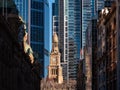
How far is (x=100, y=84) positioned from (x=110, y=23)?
76.8 ft

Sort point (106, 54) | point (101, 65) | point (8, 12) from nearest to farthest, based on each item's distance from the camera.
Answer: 1. point (8, 12)
2. point (106, 54)
3. point (101, 65)

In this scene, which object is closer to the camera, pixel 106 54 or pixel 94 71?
pixel 106 54

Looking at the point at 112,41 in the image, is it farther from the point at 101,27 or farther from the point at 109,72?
the point at 101,27

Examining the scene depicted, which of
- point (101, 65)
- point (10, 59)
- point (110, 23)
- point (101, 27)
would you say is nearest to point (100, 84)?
point (101, 65)

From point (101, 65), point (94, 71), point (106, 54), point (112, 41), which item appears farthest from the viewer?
point (94, 71)

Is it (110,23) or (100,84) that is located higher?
(110,23)

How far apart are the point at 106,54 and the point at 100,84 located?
624 inches

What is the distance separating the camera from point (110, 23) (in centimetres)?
11806

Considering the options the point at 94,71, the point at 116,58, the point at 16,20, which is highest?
the point at 16,20

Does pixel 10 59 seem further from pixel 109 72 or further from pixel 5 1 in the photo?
pixel 109 72

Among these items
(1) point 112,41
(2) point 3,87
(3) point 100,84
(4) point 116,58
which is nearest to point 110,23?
(1) point 112,41

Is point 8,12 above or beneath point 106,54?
above

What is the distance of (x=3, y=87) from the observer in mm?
77000

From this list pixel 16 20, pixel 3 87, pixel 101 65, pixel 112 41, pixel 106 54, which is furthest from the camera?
pixel 101 65
